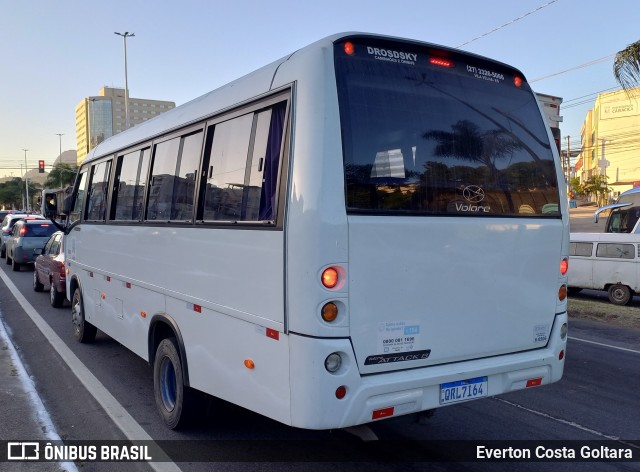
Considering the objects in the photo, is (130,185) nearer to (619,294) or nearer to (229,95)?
(229,95)

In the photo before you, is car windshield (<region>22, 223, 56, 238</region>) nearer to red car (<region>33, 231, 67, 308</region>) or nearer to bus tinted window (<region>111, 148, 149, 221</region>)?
red car (<region>33, 231, 67, 308</region>)

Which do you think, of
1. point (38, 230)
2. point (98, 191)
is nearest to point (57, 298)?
point (98, 191)

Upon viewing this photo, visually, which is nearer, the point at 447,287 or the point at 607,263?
the point at 447,287

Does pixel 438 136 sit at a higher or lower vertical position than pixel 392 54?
lower

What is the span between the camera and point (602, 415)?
233 inches

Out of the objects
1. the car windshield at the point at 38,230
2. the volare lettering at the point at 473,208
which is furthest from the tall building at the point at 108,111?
the volare lettering at the point at 473,208

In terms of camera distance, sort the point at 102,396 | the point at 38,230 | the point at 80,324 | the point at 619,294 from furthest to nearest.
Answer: the point at 38,230, the point at 619,294, the point at 80,324, the point at 102,396

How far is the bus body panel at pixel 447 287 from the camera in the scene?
3.72 meters

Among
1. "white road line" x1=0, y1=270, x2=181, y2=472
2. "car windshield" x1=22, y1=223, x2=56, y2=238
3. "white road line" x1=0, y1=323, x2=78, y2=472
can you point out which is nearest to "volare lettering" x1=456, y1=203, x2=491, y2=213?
"white road line" x1=0, y1=270, x2=181, y2=472

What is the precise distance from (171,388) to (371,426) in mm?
1900

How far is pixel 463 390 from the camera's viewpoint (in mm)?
4141

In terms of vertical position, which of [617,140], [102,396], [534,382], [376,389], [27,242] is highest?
[617,140]

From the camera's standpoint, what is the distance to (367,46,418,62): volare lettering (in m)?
4.04

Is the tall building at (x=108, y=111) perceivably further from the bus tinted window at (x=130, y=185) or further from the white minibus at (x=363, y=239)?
the white minibus at (x=363, y=239)
